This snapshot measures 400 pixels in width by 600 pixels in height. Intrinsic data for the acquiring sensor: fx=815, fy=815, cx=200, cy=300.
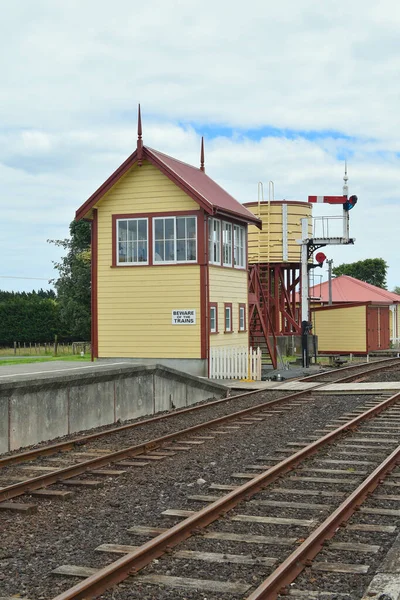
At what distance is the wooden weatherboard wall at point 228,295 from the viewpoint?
25016 mm

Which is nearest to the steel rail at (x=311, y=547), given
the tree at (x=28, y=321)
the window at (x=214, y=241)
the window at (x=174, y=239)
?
the window at (x=174, y=239)

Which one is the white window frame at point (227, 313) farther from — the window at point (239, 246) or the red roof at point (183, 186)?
the red roof at point (183, 186)

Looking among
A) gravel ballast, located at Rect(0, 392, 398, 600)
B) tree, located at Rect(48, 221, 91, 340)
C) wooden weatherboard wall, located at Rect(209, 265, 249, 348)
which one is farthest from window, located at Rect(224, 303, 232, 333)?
tree, located at Rect(48, 221, 91, 340)

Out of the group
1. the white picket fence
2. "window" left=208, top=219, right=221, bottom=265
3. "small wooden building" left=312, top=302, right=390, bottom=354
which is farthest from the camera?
"small wooden building" left=312, top=302, right=390, bottom=354

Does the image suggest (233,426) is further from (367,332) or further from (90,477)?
(367,332)

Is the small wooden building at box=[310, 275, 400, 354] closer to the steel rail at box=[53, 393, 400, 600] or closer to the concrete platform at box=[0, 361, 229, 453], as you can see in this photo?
the concrete platform at box=[0, 361, 229, 453]

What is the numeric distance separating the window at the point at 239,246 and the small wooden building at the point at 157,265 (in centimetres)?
155

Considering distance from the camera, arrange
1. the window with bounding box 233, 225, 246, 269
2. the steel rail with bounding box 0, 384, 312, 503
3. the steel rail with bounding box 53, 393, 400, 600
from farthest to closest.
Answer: the window with bounding box 233, 225, 246, 269, the steel rail with bounding box 0, 384, 312, 503, the steel rail with bounding box 53, 393, 400, 600

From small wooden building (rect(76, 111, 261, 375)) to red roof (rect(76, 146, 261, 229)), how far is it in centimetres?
3

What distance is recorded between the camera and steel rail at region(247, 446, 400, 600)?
571 centimetres

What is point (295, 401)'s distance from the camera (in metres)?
19.2

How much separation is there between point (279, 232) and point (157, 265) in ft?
43.8

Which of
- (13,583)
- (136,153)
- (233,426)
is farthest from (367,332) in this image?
(13,583)

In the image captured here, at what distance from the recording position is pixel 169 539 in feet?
22.7
